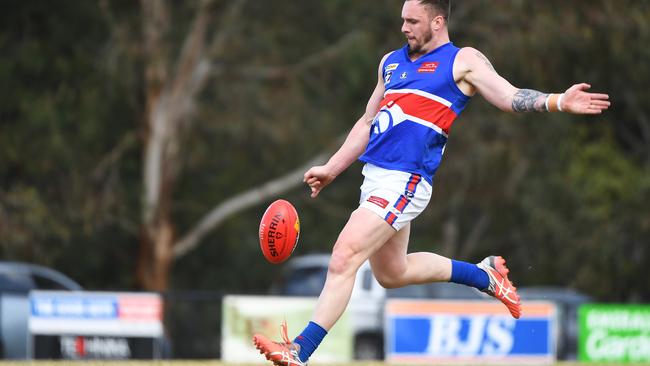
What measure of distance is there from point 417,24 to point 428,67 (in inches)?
9.9

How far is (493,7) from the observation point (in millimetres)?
27062

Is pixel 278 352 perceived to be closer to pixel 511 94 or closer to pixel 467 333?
pixel 511 94

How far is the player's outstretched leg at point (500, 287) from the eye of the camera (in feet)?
26.1

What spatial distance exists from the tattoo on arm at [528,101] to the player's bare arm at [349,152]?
0.91m

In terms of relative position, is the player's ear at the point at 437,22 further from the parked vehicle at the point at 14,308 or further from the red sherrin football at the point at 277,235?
the parked vehicle at the point at 14,308

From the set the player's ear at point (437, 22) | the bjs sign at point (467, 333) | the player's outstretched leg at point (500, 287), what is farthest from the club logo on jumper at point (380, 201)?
the bjs sign at point (467, 333)

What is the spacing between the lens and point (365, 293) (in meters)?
21.1

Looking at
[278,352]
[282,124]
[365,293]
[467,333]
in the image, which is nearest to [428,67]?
[278,352]

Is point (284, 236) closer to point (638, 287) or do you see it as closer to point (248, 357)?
point (248, 357)

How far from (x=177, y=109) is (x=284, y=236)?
68.0ft

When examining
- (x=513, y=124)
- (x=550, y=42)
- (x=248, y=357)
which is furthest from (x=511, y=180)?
(x=248, y=357)

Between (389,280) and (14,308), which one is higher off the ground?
(14,308)

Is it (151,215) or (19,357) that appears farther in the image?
(151,215)

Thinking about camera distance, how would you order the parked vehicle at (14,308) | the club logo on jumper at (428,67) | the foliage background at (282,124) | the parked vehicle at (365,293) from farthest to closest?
the foliage background at (282,124) → the parked vehicle at (365,293) → the parked vehicle at (14,308) → the club logo on jumper at (428,67)
